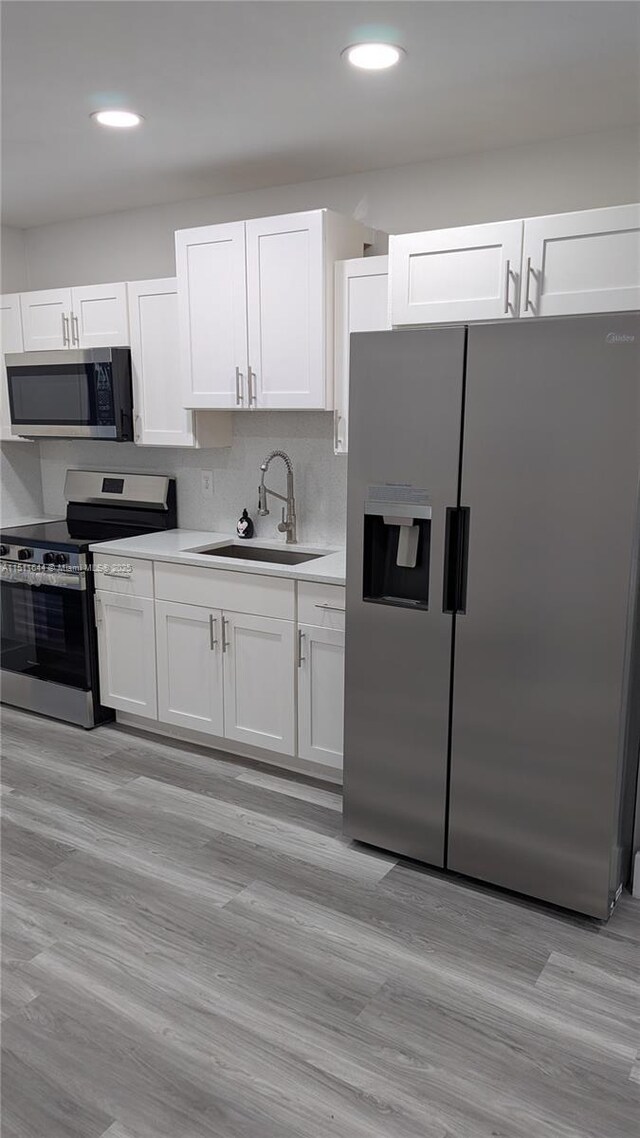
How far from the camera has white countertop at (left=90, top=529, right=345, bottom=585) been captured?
10.2 feet

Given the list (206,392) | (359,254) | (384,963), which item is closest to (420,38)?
(359,254)

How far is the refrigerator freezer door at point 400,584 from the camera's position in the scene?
2445 mm

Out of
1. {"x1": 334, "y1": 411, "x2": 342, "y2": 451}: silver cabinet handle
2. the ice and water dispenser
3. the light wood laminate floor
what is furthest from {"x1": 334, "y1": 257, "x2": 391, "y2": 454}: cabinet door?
the light wood laminate floor

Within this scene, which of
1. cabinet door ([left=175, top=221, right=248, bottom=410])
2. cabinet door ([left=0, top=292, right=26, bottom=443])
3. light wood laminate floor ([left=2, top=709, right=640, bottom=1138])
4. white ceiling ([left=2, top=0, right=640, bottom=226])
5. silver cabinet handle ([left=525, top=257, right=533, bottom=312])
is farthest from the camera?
cabinet door ([left=0, top=292, right=26, bottom=443])

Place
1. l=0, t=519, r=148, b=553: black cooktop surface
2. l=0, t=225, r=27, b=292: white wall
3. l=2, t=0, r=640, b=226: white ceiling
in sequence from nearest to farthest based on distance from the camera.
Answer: l=2, t=0, r=640, b=226: white ceiling → l=0, t=519, r=148, b=553: black cooktop surface → l=0, t=225, r=27, b=292: white wall

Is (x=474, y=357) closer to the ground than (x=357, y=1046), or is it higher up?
higher up

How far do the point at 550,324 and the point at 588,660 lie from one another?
94 cm

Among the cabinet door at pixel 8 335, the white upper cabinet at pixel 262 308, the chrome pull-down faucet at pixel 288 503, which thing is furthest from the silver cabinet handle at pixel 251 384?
the cabinet door at pixel 8 335

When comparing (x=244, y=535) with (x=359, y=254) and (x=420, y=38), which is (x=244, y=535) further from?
(x=420, y=38)

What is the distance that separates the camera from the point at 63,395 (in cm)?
402

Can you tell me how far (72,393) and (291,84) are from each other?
1.98 meters

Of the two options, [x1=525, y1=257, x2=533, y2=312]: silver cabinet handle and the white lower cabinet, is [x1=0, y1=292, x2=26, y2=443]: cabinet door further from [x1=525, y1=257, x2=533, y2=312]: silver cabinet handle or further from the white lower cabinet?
[x1=525, y1=257, x2=533, y2=312]: silver cabinet handle

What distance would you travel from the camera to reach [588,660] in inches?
89.7

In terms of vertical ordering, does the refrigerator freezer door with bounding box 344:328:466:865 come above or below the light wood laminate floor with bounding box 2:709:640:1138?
above
